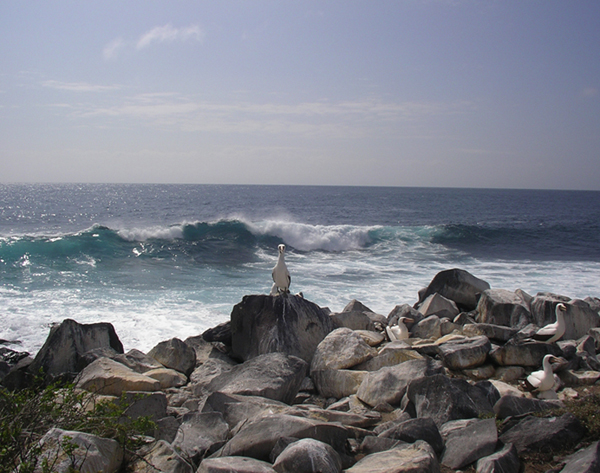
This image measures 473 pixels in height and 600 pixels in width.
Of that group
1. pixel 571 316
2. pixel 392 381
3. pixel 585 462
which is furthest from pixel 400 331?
pixel 585 462

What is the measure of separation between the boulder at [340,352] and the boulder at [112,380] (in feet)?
8.14


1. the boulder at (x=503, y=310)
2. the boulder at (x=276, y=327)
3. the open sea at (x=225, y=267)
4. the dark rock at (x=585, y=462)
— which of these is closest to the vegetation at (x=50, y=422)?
the boulder at (x=276, y=327)

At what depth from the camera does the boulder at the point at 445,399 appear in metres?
5.02

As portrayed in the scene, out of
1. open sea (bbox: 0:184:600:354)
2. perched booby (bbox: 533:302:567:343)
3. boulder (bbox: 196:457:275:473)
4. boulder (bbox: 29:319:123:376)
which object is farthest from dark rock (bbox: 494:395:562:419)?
open sea (bbox: 0:184:600:354)

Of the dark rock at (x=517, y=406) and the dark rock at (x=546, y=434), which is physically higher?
the dark rock at (x=546, y=434)

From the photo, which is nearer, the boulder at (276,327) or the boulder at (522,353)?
the boulder at (522,353)

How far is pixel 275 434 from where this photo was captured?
162 inches

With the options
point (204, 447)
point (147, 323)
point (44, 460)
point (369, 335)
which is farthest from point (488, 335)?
point (147, 323)

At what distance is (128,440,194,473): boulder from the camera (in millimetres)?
3899

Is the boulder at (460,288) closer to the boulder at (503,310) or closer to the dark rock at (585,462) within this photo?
the boulder at (503,310)

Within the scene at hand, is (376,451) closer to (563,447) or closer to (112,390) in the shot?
(563,447)

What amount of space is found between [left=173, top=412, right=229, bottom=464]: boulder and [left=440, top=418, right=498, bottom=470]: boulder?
7.12 feet

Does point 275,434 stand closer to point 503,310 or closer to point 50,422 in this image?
point 50,422

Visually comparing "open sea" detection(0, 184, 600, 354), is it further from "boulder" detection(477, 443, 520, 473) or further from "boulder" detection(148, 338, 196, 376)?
"boulder" detection(477, 443, 520, 473)
